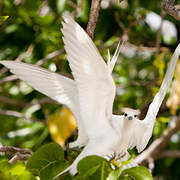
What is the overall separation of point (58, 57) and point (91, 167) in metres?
1.25

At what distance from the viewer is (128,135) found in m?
1.05

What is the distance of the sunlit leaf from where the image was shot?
1.78 meters

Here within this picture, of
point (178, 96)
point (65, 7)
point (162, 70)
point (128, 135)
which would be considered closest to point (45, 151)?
point (128, 135)

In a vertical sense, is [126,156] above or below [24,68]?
below

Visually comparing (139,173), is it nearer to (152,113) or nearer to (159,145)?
(152,113)

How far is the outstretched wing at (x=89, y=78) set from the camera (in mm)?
967

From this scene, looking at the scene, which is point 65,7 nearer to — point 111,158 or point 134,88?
point 134,88

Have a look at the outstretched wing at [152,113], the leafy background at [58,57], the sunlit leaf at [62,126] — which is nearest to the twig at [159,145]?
the leafy background at [58,57]

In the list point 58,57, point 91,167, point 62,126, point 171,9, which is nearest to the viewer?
point 91,167

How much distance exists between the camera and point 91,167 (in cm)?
98

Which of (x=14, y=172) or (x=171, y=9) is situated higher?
(x=171, y=9)

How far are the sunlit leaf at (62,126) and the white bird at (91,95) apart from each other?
0.65 metres

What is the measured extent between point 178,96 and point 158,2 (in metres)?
0.86

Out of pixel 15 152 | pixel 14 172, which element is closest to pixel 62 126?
pixel 15 152
